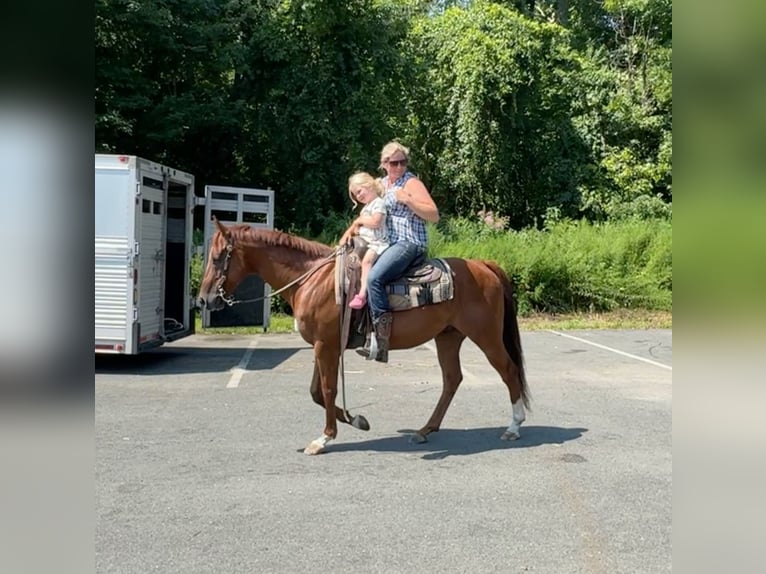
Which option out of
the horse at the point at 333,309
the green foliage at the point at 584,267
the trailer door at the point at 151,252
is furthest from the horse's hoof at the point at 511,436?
the green foliage at the point at 584,267

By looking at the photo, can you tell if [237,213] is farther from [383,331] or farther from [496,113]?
[496,113]

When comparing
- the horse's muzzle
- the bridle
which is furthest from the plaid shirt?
the horse's muzzle

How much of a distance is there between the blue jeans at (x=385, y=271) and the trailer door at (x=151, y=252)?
4.80m

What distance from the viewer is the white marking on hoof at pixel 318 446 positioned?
6.02 meters

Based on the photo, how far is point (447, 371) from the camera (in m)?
6.78

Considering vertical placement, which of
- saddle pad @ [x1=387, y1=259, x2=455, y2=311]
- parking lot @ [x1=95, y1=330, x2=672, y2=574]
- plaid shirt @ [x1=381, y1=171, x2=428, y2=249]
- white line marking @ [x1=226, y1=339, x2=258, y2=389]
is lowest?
white line marking @ [x1=226, y1=339, x2=258, y2=389]

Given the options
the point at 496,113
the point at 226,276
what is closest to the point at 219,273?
the point at 226,276

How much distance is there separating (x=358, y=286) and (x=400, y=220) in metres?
0.69

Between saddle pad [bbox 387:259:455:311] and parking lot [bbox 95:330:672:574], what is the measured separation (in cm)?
134

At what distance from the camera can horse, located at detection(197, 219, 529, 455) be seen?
6156 millimetres

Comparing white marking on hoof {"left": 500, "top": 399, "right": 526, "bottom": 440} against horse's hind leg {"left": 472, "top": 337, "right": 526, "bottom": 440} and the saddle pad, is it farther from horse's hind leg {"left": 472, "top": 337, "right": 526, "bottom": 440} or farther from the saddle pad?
the saddle pad
